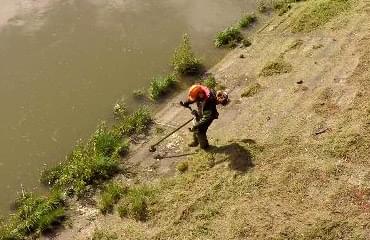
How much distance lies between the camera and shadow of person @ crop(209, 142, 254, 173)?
960 centimetres

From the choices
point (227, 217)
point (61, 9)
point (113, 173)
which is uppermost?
point (61, 9)

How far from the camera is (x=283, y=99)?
37.1 ft

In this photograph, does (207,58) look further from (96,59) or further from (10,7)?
(10,7)

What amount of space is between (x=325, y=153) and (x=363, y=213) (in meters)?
1.41

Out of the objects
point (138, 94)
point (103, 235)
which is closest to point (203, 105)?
point (103, 235)

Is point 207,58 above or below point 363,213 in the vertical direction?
above

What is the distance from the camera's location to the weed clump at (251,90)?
1164cm

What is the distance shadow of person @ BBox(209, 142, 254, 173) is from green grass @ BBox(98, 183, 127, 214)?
179 cm

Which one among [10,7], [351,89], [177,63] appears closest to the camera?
[351,89]

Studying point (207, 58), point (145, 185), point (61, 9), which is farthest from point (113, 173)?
point (61, 9)

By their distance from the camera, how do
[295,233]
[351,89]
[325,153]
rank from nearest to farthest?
[295,233] → [325,153] → [351,89]

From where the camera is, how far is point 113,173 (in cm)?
1018

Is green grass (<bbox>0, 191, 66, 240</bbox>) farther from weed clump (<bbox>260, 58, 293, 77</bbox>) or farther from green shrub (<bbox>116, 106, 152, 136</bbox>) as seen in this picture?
weed clump (<bbox>260, 58, 293, 77</bbox>)

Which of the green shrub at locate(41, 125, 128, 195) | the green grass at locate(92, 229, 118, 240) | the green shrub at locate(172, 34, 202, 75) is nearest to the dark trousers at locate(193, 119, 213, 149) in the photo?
the green shrub at locate(41, 125, 128, 195)
